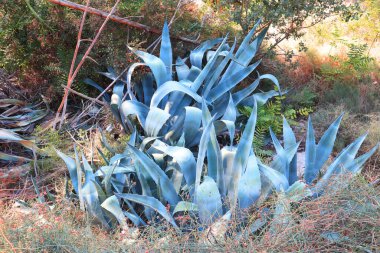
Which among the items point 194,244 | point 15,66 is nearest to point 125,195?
point 194,244

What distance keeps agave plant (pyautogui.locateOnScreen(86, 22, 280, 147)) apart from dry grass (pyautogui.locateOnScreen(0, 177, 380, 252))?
102 centimetres

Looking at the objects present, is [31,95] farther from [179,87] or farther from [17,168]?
[179,87]

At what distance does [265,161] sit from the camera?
3.69 m

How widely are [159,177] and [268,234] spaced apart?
2.78ft

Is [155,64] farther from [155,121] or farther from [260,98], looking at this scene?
[260,98]

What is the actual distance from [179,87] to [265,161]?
86 cm

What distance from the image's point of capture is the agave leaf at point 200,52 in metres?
4.32

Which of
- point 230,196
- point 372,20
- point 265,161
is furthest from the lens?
point 372,20

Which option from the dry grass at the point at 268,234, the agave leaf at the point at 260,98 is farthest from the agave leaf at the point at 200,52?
the dry grass at the point at 268,234

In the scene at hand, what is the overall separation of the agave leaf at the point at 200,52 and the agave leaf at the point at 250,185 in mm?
1701

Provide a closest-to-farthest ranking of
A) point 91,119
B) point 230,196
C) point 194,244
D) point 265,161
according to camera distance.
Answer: point 194,244
point 230,196
point 265,161
point 91,119

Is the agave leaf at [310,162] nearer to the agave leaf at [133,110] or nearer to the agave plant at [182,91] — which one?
the agave plant at [182,91]

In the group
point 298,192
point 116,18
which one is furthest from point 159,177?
point 116,18

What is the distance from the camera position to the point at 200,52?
14.4ft
